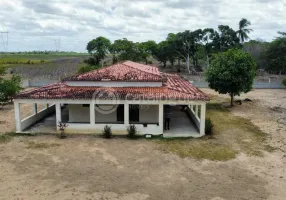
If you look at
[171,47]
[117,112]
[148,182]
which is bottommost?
[148,182]

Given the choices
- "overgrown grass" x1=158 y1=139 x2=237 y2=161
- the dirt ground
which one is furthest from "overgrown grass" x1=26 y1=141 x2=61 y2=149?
"overgrown grass" x1=158 y1=139 x2=237 y2=161

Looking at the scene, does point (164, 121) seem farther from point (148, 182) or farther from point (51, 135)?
point (148, 182)

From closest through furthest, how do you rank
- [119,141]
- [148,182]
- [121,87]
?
[148,182] < [119,141] < [121,87]

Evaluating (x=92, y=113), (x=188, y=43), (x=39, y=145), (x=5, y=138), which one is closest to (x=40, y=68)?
(x=188, y=43)

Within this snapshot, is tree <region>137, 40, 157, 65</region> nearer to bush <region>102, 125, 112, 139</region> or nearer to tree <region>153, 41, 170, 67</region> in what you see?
tree <region>153, 41, 170, 67</region>

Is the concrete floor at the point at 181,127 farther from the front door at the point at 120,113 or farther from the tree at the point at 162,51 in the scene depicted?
the tree at the point at 162,51

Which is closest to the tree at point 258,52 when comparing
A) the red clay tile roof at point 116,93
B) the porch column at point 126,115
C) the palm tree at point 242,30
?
the palm tree at point 242,30

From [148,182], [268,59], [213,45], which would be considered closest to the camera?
[148,182]

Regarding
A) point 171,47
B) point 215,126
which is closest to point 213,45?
point 171,47
